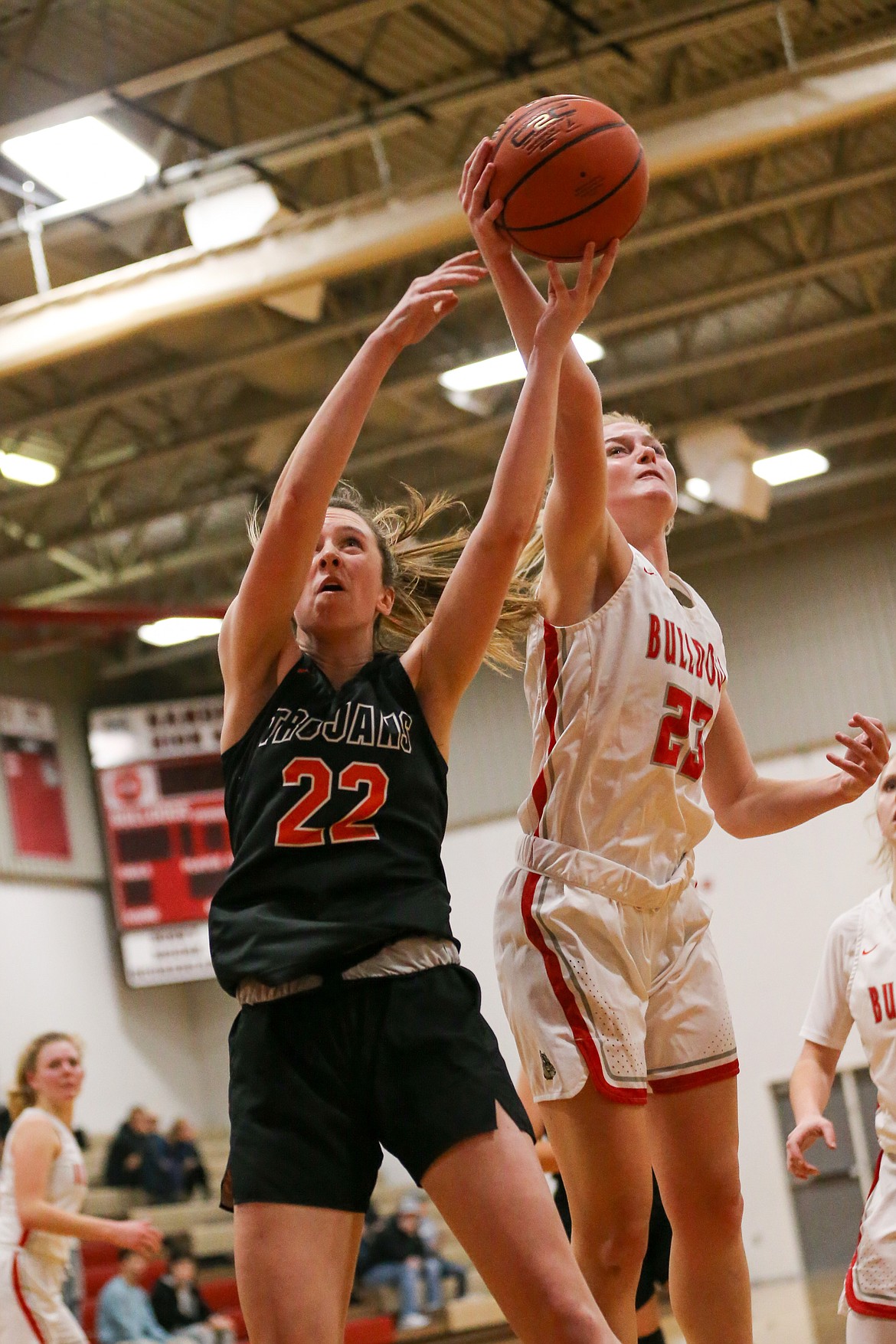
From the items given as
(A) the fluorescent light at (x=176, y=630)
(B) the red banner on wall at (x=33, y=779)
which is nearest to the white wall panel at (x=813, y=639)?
(A) the fluorescent light at (x=176, y=630)

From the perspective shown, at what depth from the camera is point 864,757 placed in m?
3.50

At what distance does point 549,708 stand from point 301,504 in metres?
0.84

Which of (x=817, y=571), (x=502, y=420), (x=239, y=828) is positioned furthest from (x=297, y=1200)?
(x=817, y=571)

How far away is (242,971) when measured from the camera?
8.31ft

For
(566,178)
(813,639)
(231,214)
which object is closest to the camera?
(566,178)

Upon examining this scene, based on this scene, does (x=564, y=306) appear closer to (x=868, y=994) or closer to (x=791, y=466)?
(x=868, y=994)

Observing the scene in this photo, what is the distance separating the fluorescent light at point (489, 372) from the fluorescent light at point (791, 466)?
8.70ft

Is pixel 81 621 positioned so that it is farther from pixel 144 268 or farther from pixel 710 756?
pixel 710 756

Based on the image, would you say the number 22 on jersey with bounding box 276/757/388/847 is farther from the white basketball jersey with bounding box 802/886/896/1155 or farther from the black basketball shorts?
the white basketball jersey with bounding box 802/886/896/1155

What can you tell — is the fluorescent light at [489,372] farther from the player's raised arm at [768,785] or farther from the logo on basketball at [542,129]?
the logo on basketball at [542,129]

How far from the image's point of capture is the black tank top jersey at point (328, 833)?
8.30ft

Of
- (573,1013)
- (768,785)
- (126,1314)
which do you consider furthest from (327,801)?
(126,1314)

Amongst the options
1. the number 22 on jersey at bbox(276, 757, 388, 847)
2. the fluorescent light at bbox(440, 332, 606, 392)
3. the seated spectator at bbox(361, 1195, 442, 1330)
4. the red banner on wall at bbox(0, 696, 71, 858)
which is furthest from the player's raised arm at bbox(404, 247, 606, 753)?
the red banner on wall at bbox(0, 696, 71, 858)

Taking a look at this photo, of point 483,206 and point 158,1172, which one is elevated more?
point 483,206
